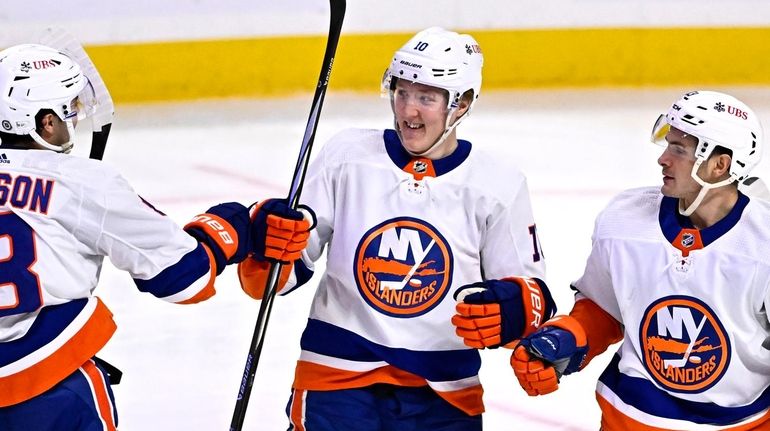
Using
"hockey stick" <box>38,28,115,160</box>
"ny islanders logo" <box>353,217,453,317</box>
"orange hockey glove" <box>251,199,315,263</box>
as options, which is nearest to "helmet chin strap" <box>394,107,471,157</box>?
"ny islanders logo" <box>353,217,453,317</box>

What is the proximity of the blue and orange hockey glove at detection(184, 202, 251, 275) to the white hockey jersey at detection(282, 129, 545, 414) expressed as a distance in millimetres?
147

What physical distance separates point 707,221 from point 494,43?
509cm

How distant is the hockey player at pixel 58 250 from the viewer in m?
2.32

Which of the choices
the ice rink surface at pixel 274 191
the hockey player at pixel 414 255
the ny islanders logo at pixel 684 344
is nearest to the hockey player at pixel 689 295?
the ny islanders logo at pixel 684 344

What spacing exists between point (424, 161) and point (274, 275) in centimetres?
37

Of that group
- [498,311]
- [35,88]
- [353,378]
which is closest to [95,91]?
[35,88]

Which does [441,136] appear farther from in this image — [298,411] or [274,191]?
[274,191]

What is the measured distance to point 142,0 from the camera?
6828 millimetres

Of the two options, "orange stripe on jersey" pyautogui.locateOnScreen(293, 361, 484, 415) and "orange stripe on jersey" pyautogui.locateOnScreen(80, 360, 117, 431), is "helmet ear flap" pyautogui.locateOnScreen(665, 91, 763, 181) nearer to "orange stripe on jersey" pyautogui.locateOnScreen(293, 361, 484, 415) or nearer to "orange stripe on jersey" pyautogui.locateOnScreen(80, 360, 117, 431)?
"orange stripe on jersey" pyautogui.locateOnScreen(293, 361, 484, 415)

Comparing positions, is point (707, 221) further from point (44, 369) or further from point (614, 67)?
point (614, 67)

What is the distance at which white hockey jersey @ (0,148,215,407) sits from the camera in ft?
7.58

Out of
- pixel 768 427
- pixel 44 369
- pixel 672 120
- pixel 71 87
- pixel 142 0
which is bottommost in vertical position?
pixel 142 0

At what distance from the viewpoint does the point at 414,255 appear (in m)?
2.61

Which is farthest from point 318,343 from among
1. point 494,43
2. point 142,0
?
point 494,43
